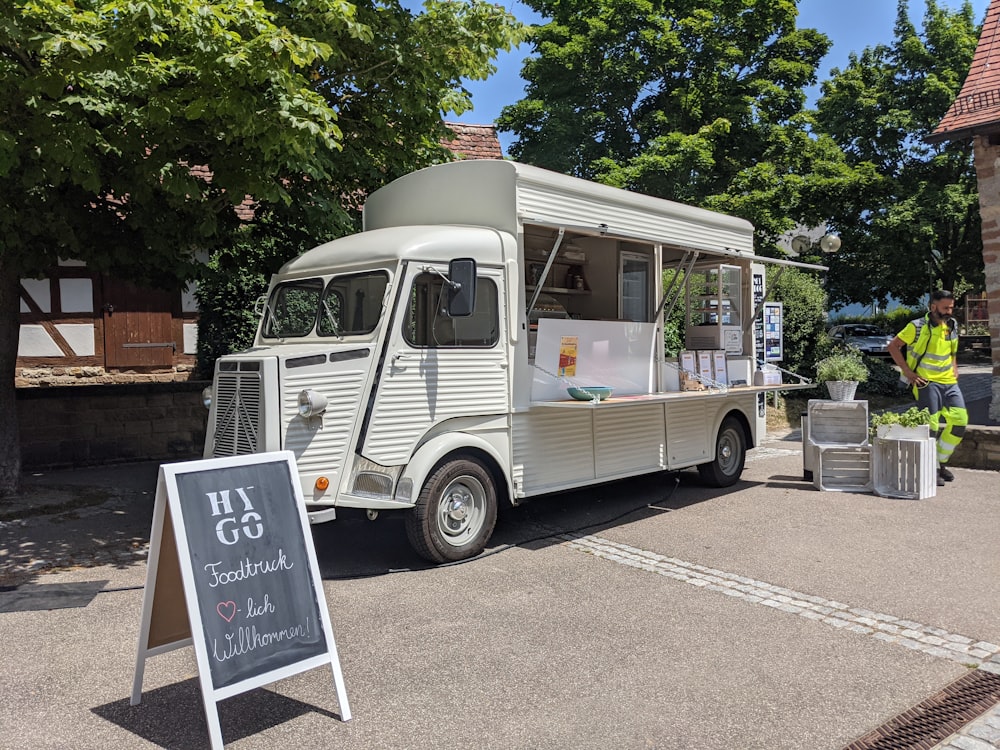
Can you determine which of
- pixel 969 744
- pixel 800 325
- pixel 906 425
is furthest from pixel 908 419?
pixel 800 325

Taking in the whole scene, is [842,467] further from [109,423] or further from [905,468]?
[109,423]

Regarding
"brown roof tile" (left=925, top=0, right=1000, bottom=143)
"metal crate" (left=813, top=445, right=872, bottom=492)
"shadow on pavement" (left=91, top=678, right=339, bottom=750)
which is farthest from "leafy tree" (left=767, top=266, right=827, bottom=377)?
"shadow on pavement" (left=91, top=678, right=339, bottom=750)

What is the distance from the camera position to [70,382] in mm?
12758

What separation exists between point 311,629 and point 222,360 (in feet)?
9.61

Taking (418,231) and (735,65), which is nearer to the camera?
(418,231)

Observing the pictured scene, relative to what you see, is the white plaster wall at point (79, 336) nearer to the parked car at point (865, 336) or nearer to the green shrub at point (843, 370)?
the green shrub at point (843, 370)

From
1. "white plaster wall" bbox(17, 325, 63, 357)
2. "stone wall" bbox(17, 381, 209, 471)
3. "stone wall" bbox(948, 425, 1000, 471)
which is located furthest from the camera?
"white plaster wall" bbox(17, 325, 63, 357)

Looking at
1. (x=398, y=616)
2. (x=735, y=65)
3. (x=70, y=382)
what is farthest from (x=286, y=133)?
(x=735, y=65)

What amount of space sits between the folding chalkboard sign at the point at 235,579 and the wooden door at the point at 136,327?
10.4 m

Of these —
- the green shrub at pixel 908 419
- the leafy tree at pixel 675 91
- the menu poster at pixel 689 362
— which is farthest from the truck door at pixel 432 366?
the leafy tree at pixel 675 91

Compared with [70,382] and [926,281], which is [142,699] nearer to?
[70,382]

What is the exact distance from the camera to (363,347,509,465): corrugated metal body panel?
5547mm

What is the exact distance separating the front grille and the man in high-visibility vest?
22.2 ft

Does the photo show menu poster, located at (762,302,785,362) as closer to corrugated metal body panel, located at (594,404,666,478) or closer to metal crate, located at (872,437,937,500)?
metal crate, located at (872,437,937,500)
